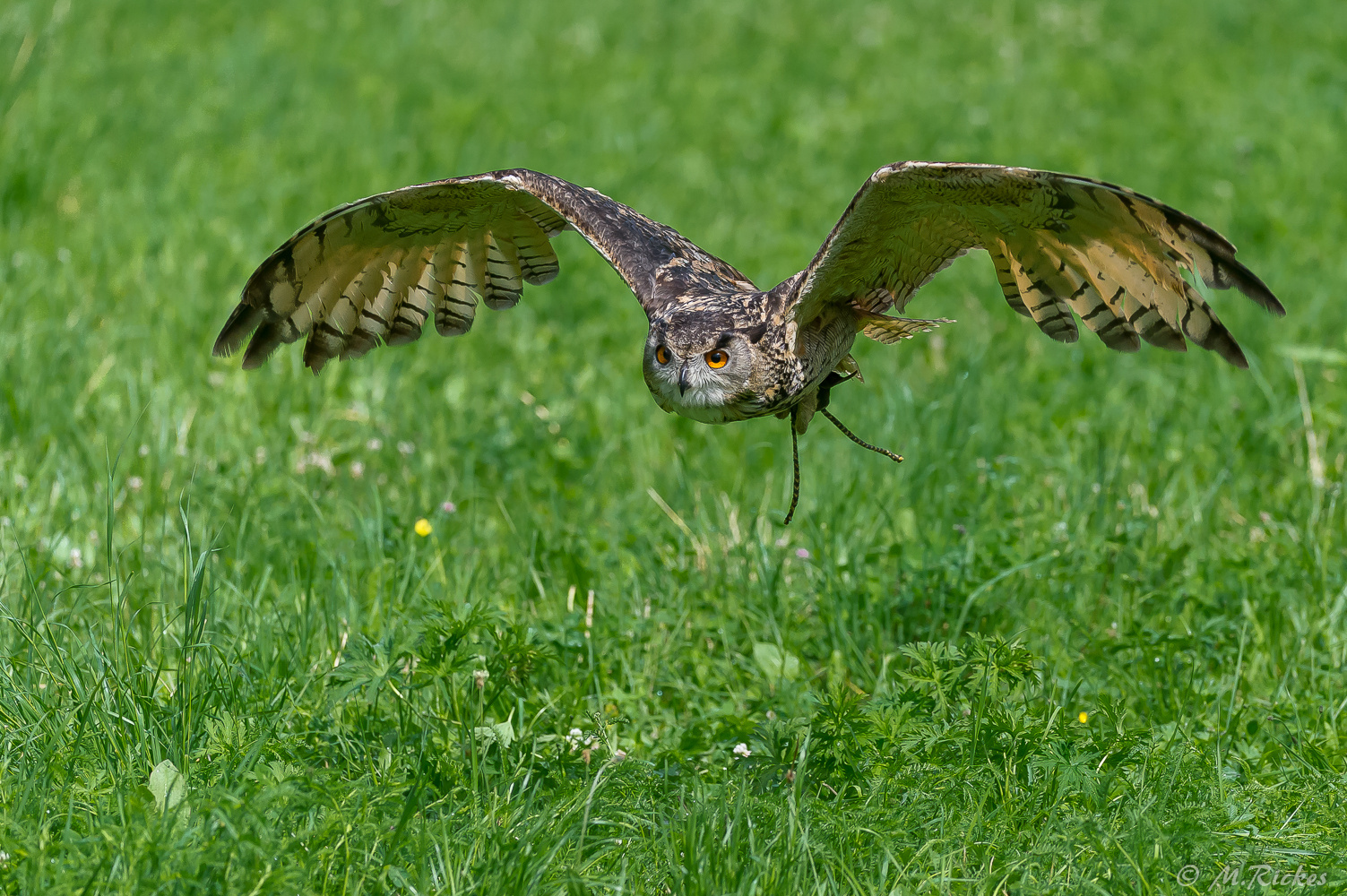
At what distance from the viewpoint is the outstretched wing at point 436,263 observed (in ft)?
14.1

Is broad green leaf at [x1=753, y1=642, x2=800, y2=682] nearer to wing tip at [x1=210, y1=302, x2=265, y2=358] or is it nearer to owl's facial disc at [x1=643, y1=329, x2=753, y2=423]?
owl's facial disc at [x1=643, y1=329, x2=753, y2=423]

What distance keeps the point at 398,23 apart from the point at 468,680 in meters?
10.2

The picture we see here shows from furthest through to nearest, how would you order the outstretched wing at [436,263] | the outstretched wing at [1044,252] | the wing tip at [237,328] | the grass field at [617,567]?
the wing tip at [237,328], the outstretched wing at [436,263], the outstretched wing at [1044,252], the grass field at [617,567]

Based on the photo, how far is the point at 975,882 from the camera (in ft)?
10.4

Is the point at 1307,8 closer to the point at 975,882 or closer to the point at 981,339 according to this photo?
the point at 981,339

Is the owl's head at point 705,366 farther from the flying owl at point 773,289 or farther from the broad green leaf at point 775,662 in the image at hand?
the broad green leaf at point 775,662

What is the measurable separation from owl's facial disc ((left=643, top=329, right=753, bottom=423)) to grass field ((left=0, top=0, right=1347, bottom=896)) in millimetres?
→ 867

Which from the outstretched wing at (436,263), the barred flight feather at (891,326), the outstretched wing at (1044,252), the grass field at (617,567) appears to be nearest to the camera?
the grass field at (617,567)

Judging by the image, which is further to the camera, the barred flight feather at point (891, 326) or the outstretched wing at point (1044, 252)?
the barred flight feather at point (891, 326)

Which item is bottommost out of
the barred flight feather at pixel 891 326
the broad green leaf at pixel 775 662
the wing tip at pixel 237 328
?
the broad green leaf at pixel 775 662

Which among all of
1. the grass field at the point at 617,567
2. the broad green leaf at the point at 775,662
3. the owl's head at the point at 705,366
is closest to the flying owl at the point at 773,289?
the owl's head at the point at 705,366

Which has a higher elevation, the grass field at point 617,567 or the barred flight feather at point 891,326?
the barred flight feather at point 891,326

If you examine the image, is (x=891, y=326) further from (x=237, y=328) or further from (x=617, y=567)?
(x=237, y=328)

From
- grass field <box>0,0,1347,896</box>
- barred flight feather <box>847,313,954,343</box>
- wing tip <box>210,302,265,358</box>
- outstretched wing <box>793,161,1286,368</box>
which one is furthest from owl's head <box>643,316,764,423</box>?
wing tip <box>210,302,265,358</box>
